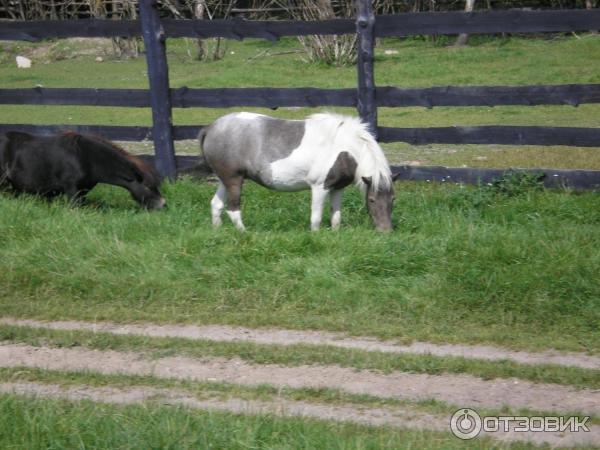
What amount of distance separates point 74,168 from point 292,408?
17.5ft

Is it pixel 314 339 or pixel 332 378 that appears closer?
pixel 332 378

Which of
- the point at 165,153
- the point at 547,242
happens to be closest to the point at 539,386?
the point at 547,242

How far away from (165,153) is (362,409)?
6.30 meters

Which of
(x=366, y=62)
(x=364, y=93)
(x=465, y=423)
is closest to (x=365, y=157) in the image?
(x=364, y=93)

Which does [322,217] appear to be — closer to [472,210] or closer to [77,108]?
[472,210]

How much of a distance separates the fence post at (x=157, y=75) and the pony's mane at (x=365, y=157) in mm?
2750

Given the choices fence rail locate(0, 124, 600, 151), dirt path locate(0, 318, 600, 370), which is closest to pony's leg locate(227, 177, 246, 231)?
fence rail locate(0, 124, 600, 151)

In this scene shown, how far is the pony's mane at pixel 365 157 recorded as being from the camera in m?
8.20

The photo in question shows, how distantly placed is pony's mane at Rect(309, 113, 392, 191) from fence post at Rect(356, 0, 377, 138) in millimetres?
1386

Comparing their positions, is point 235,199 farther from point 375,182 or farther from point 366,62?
point 366,62

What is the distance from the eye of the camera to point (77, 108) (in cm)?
1819

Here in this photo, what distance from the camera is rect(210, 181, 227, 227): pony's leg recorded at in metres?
8.76

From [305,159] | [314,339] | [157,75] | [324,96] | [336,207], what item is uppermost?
[157,75]

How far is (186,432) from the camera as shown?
439 centimetres
